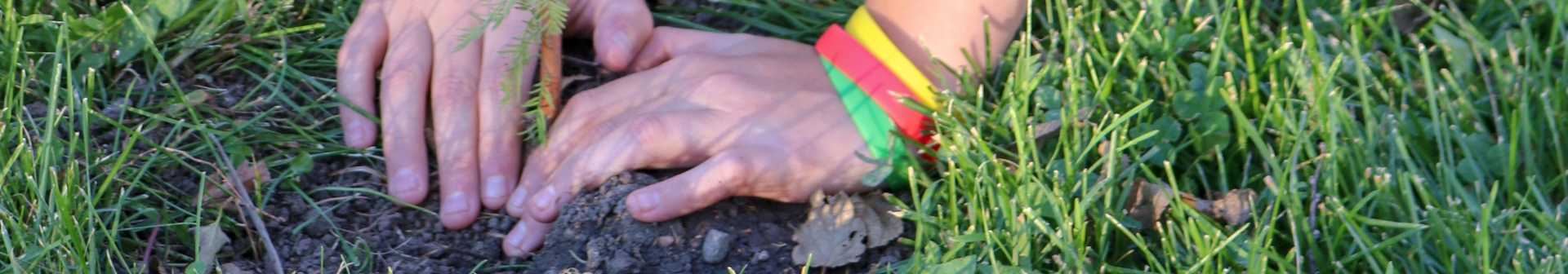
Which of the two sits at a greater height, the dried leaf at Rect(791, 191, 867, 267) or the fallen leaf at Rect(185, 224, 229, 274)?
the dried leaf at Rect(791, 191, 867, 267)

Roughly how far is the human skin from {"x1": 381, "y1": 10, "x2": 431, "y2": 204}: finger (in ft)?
0.60

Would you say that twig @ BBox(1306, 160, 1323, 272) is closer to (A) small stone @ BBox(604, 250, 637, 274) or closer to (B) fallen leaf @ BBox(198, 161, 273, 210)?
(A) small stone @ BBox(604, 250, 637, 274)

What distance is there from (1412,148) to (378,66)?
1760mm

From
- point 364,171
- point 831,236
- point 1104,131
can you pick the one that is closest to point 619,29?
point 364,171

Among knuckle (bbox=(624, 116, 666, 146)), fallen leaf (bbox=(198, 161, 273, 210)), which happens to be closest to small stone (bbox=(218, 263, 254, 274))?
fallen leaf (bbox=(198, 161, 273, 210))

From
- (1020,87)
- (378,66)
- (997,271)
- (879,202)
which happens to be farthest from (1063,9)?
(378,66)

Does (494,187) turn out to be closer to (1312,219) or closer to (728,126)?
(728,126)

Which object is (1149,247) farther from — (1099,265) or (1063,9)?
(1063,9)

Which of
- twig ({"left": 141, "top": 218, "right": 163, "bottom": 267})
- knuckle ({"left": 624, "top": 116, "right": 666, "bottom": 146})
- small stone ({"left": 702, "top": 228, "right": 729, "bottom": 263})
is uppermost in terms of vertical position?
knuckle ({"left": 624, "top": 116, "right": 666, "bottom": 146})

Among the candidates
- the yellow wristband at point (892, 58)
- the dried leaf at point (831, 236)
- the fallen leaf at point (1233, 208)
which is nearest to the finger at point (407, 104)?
the dried leaf at point (831, 236)

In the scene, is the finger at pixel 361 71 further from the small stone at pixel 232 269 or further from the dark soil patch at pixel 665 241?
the dark soil patch at pixel 665 241

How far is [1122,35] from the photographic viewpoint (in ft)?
6.15

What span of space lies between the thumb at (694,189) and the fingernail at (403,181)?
42 cm

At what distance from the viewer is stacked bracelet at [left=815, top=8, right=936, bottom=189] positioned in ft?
5.74
